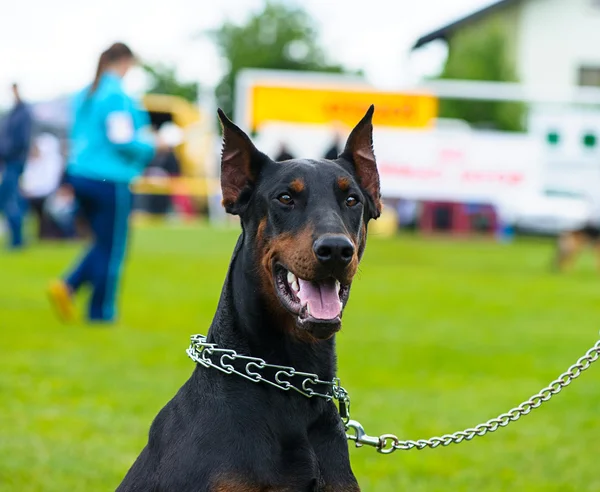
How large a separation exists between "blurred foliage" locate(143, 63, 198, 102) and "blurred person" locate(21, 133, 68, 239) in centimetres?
3523

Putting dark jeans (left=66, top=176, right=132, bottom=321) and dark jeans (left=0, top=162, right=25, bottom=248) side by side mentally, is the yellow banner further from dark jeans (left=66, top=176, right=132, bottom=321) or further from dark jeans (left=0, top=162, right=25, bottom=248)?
dark jeans (left=66, top=176, right=132, bottom=321)

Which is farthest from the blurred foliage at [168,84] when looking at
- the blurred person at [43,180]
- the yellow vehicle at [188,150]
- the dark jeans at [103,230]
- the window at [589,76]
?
the dark jeans at [103,230]

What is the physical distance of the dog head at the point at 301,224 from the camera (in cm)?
286

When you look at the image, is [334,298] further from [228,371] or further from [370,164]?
[370,164]

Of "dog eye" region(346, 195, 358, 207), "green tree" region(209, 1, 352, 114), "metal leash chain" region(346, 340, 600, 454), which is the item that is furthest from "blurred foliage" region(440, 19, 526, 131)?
"dog eye" region(346, 195, 358, 207)

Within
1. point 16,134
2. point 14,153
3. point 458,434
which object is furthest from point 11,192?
point 458,434

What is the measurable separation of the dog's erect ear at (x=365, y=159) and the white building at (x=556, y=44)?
33217 millimetres

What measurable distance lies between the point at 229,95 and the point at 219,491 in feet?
179

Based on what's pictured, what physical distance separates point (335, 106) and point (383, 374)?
11.4m

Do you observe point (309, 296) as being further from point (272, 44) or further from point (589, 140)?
point (272, 44)

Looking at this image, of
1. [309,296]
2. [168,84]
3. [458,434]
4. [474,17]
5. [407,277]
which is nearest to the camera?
[309,296]

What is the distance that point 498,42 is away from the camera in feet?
117

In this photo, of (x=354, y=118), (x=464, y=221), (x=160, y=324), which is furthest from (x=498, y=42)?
(x=160, y=324)

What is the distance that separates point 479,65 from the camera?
115 feet
